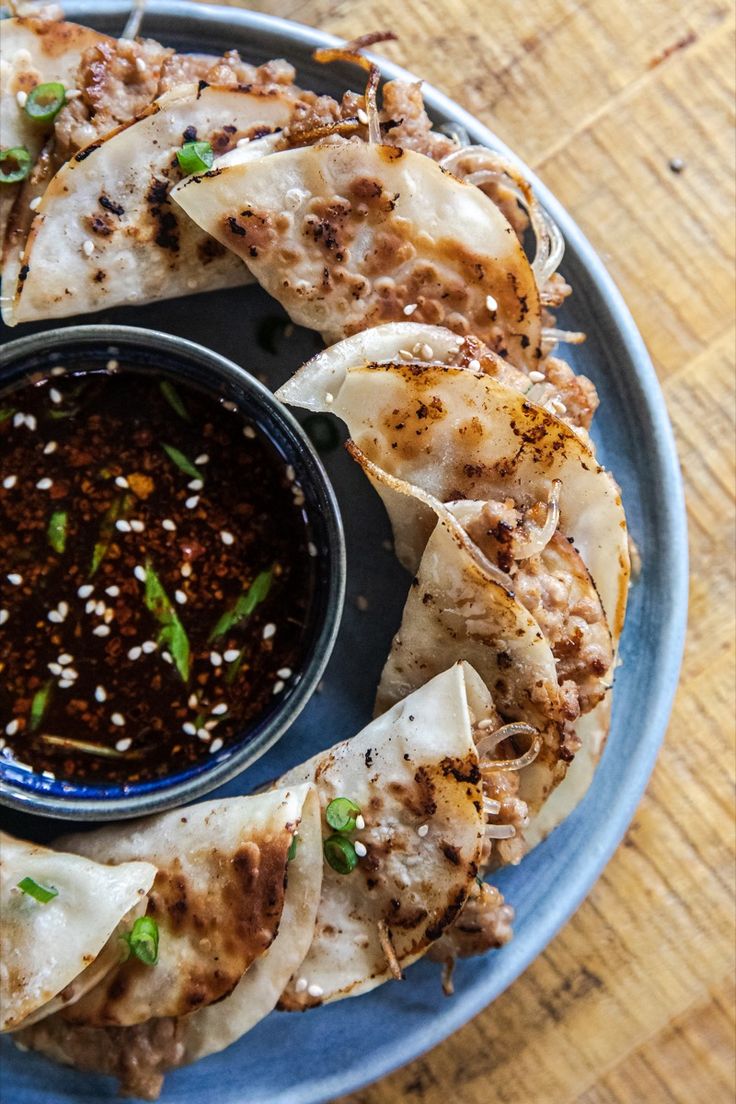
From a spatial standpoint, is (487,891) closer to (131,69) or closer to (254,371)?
(254,371)

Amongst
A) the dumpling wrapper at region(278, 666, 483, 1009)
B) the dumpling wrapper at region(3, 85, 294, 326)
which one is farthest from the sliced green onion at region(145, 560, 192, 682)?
the dumpling wrapper at region(3, 85, 294, 326)

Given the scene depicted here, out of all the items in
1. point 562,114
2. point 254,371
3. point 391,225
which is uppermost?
point 562,114

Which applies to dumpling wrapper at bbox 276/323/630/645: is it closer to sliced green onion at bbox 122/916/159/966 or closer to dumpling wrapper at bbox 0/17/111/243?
dumpling wrapper at bbox 0/17/111/243

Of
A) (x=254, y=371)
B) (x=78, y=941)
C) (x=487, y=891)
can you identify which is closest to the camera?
(x=78, y=941)

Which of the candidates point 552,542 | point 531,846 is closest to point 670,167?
point 552,542

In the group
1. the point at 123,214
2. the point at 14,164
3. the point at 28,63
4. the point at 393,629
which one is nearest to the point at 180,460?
the point at 123,214

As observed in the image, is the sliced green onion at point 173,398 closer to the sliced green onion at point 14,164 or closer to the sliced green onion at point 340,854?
the sliced green onion at point 14,164
